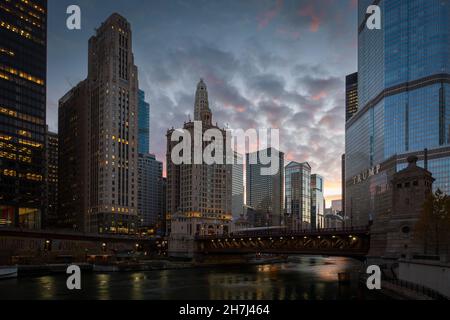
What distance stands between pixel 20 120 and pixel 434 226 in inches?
6600

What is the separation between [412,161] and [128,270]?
269 ft

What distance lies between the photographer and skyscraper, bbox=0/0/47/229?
595 ft

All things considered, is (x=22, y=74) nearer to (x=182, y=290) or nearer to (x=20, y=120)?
(x=20, y=120)

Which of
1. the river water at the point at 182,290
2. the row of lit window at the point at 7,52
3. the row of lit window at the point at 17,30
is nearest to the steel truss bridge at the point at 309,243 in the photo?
the river water at the point at 182,290

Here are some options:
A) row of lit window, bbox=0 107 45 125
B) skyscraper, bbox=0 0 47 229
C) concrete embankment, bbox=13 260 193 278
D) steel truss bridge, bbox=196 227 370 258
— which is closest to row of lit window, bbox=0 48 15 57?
skyscraper, bbox=0 0 47 229

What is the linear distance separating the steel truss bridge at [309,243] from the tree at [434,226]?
15.6 m

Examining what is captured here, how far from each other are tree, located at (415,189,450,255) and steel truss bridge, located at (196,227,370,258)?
1561 centimetres

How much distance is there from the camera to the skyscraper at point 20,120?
595ft

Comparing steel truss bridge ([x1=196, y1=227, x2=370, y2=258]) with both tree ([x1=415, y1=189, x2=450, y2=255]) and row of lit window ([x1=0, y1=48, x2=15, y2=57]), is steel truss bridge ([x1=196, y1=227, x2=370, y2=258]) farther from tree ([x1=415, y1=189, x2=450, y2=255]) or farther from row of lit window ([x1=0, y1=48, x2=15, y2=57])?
row of lit window ([x1=0, y1=48, x2=15, y2=57])

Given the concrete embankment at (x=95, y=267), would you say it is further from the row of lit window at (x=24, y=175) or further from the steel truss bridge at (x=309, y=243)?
the row of lit window at (x=24, y=175)

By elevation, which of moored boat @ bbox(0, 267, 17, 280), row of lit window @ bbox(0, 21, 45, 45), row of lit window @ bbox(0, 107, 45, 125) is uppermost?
row of lit window @ bbox(0, 21, 45, 45)

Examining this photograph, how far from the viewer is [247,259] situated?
197 m

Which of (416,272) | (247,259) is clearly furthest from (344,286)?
(247,259)
